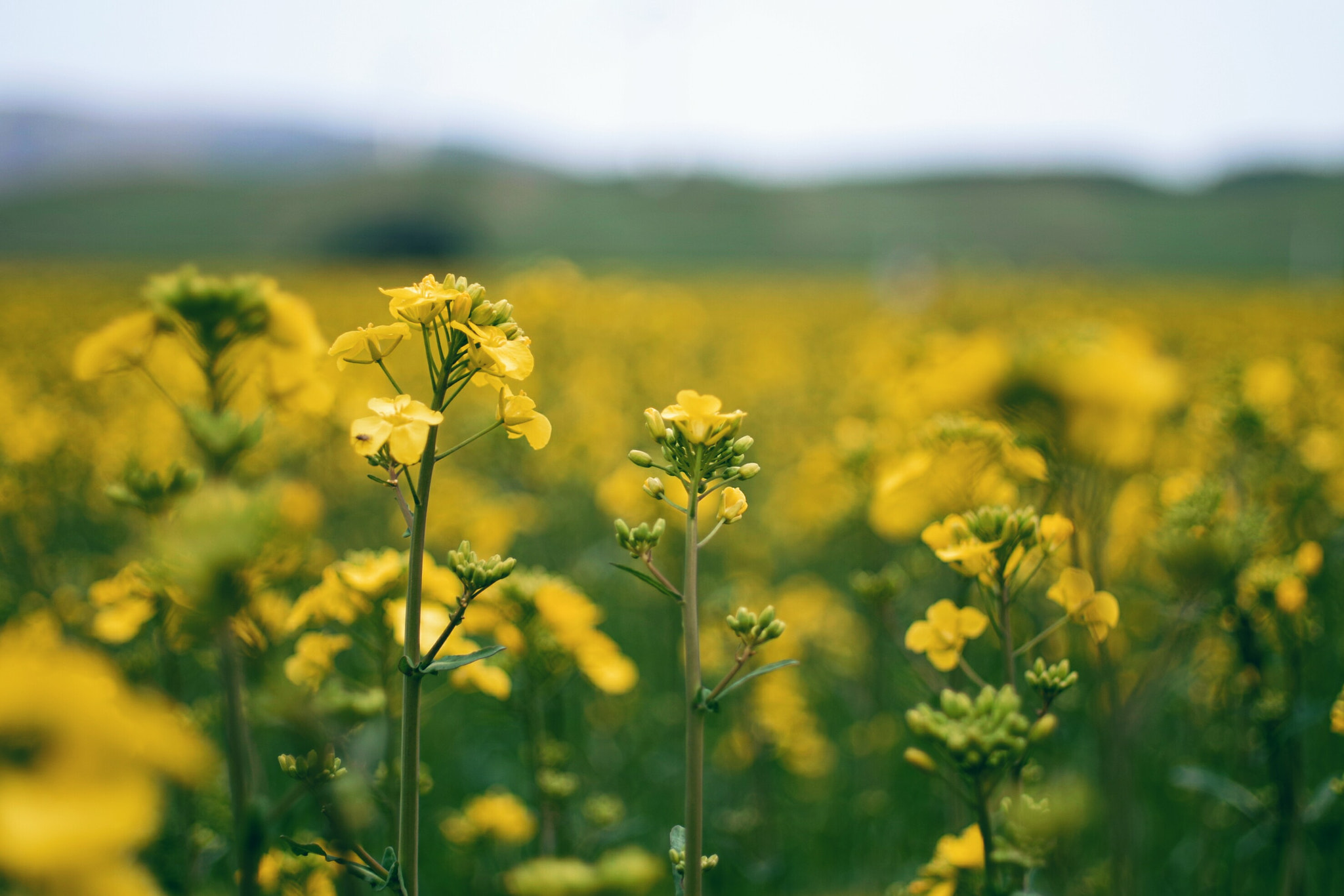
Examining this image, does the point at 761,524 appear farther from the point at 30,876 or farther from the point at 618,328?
the point at 30,876

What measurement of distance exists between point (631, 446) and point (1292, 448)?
4.25 metres

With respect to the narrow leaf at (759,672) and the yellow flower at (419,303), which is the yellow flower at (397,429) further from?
the narrow leaf at (759,672)

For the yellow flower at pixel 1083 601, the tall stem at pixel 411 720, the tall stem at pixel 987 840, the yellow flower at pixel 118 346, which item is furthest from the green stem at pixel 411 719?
the yellow flower at pixel 1083 601

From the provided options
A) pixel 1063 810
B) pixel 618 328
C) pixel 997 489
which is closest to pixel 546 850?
pixel 1063 810

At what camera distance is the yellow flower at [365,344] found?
1.35 meters

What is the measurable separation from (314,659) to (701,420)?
3.22ft

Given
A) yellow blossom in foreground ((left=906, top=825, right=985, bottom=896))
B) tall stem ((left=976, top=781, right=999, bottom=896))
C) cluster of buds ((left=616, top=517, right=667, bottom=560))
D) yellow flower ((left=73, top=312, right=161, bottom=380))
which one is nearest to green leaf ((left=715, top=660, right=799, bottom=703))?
cluster of buds ((left=616, top=517, right=667, bottom=560))

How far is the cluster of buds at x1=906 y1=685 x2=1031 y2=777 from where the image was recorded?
1.23 meters

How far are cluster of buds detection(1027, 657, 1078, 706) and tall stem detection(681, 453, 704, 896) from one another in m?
0.63

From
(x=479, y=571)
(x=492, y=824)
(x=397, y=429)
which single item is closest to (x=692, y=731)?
(x=479, y=571)

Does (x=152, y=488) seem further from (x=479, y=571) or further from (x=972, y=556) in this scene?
(x=972, y=556)

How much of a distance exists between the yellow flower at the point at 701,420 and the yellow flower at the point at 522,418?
224 millimetres

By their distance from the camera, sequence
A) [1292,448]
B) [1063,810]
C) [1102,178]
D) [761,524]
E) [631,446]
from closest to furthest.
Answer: [1063,810], [1292,448], [761,524], [631,446], [1102,178]

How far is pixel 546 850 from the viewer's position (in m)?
2.08
